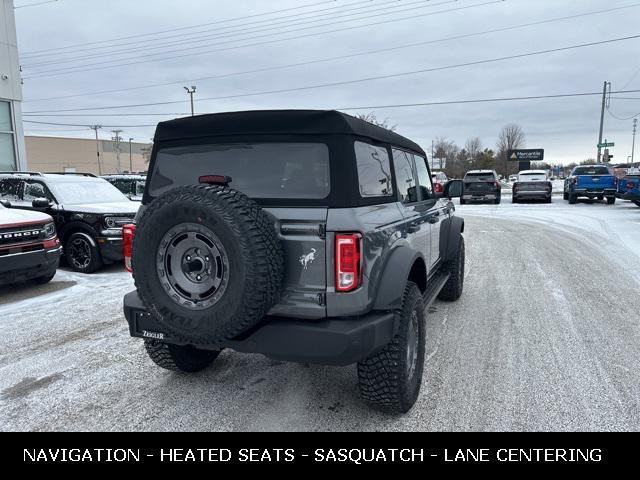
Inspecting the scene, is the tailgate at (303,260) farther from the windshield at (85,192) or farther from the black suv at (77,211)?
the windshield at (85,192)

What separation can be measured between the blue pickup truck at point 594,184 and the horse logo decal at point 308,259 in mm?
20266

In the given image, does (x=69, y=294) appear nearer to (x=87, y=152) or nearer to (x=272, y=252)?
(x=272, y=252)

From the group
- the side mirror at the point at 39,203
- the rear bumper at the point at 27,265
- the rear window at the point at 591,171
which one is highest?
the rear window at the point at 591,171

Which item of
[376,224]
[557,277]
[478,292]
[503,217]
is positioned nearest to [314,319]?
[376,224]

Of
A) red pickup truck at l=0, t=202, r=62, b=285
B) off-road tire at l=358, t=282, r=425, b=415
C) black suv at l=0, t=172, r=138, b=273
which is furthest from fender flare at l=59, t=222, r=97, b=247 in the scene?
off-road tire at l=358, t=282, r=425, b=415

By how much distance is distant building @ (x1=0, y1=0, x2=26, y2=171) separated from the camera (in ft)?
51.1

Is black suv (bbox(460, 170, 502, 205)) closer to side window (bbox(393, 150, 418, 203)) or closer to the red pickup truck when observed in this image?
side window (bbox(393, 150, 418, 203))

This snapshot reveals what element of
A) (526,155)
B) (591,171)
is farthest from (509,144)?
(591,171)

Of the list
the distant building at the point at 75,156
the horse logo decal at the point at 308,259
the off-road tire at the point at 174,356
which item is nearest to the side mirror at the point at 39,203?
the off-road tire at the point at 174,356

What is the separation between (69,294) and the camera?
6449 mm

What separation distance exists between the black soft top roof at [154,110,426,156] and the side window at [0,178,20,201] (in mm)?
6741

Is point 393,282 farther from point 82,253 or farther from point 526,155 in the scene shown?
point 526,155

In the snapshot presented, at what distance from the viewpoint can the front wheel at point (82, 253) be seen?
771cm

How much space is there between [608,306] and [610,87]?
44.5 meters
